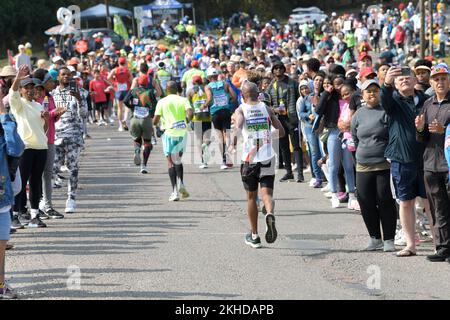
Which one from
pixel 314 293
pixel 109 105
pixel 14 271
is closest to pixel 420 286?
pixel 314 293

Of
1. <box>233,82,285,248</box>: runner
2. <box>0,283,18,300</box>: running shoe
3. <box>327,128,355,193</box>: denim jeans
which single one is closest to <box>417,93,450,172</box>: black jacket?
<box>233,82,285,248</box>: runner

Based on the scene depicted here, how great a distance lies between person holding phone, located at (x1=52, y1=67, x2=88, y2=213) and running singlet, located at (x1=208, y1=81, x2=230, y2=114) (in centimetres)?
546

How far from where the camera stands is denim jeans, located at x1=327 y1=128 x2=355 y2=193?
14547 mm

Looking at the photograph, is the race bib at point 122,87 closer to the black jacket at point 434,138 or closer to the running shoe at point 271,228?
the running shoe at point 271,228

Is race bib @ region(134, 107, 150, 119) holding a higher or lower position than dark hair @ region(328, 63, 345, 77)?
lower

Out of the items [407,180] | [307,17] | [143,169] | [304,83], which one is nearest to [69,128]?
[304,83]

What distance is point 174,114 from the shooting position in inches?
635

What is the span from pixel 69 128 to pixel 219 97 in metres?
5.77

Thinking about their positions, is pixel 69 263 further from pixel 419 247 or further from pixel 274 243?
pixel 419 247

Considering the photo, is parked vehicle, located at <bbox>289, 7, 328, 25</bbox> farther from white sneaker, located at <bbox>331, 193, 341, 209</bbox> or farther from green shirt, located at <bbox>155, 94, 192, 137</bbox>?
white sneaker, located at <bbox>331, 193, 341, 209</bbox>

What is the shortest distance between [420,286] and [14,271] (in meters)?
3.90

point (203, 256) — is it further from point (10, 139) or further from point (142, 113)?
point (142, 113)

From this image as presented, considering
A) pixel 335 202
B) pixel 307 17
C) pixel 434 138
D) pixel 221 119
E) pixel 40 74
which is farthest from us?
pixel 307 17

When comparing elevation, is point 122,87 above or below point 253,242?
above
